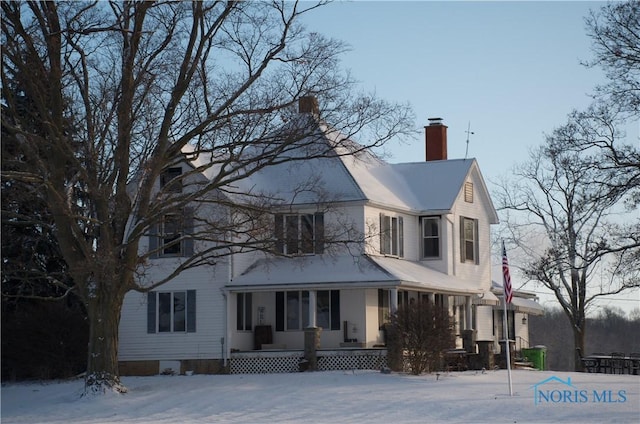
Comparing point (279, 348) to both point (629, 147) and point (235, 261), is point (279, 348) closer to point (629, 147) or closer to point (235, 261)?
point (235, 261)

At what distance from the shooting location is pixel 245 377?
1307 inches

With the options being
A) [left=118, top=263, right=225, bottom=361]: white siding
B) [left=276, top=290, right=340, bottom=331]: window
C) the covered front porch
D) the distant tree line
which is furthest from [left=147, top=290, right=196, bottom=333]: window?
the distant tree line

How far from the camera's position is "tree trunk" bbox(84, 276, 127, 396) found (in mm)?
29188

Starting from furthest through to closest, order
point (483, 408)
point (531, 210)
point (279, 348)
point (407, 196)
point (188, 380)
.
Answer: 1. point (531, 210)
2. point (407, 196)
3. point (279, 348)
4. point (188, 380)
5. point (483, 408)

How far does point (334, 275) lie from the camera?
119 ft

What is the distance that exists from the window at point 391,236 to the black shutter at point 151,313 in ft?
27.7

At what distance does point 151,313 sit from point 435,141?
1579 centimetres

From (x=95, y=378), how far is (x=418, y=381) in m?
8.98

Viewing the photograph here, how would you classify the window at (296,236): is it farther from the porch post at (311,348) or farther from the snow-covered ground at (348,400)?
the snow-covered ground at (348,400)

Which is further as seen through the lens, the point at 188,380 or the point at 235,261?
the point at 235,261

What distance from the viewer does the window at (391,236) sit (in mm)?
39000

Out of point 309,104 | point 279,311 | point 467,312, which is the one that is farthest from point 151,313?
point 467,312

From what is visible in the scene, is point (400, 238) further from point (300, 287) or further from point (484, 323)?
point (484, 323)

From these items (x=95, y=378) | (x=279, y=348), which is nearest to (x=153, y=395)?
(x=95, y=378)
